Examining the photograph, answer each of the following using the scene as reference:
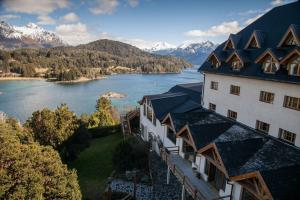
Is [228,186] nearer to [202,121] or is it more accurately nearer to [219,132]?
[219,132]

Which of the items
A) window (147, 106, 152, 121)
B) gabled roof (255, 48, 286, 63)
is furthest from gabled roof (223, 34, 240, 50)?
window (147, 106, 152, 121)

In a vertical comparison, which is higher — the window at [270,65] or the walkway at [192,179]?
the window at [270,65]

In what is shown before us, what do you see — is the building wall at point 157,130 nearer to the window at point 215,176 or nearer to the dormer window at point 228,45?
the window at point 215,176

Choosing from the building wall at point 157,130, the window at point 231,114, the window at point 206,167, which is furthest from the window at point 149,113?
the window at point 206,167

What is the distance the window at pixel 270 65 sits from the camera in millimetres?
17583

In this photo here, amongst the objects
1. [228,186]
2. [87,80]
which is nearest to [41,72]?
[87,80]

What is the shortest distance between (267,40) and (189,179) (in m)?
13.0

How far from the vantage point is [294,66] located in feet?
53.0

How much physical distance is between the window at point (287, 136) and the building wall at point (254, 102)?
27cm

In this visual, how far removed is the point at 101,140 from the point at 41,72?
171279 mm

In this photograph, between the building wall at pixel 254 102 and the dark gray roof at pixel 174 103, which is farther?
the dark gray roof at pixel 174 103

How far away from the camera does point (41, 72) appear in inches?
7603

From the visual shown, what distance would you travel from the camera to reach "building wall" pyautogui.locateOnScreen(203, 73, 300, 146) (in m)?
16.4

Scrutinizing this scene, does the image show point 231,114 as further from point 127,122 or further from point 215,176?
point 127,122
